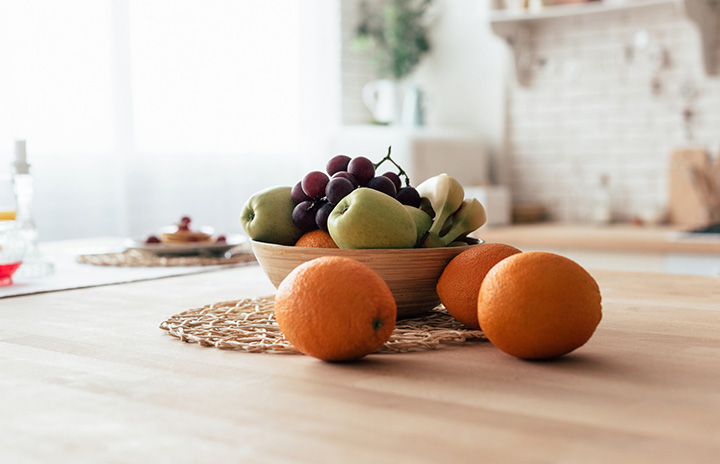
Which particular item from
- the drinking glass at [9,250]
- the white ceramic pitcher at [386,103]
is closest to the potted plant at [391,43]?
the white ceramic pitcher at [386,103]

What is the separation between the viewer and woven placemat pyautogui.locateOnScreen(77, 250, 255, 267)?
5.23 feet

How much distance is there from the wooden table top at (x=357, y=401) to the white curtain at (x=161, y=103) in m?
2.11

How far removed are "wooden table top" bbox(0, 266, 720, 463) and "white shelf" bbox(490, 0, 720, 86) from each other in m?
2.59

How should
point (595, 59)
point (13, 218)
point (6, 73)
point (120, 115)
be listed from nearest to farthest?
point (13, 218) < point (6, 73) < point (120, 115) < point (595, 59)

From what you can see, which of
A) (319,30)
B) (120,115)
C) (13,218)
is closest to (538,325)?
(13,218)

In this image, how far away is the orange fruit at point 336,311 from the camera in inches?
28.4

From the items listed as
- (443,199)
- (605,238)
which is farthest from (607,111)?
(443,199)

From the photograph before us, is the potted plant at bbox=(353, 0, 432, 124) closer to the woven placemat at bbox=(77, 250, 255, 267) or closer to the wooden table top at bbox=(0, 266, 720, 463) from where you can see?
the woven placemat at bbox=(77, 250, 255, 267)

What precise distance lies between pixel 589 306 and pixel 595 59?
3.16m

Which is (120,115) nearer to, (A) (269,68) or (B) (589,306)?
(A) (269,68)

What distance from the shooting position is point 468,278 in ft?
2.84

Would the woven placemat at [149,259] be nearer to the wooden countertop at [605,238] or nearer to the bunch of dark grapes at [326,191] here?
the bunch of dark grapes at [326,191]

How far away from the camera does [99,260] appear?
164 cm

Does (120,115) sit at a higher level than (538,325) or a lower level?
higher
